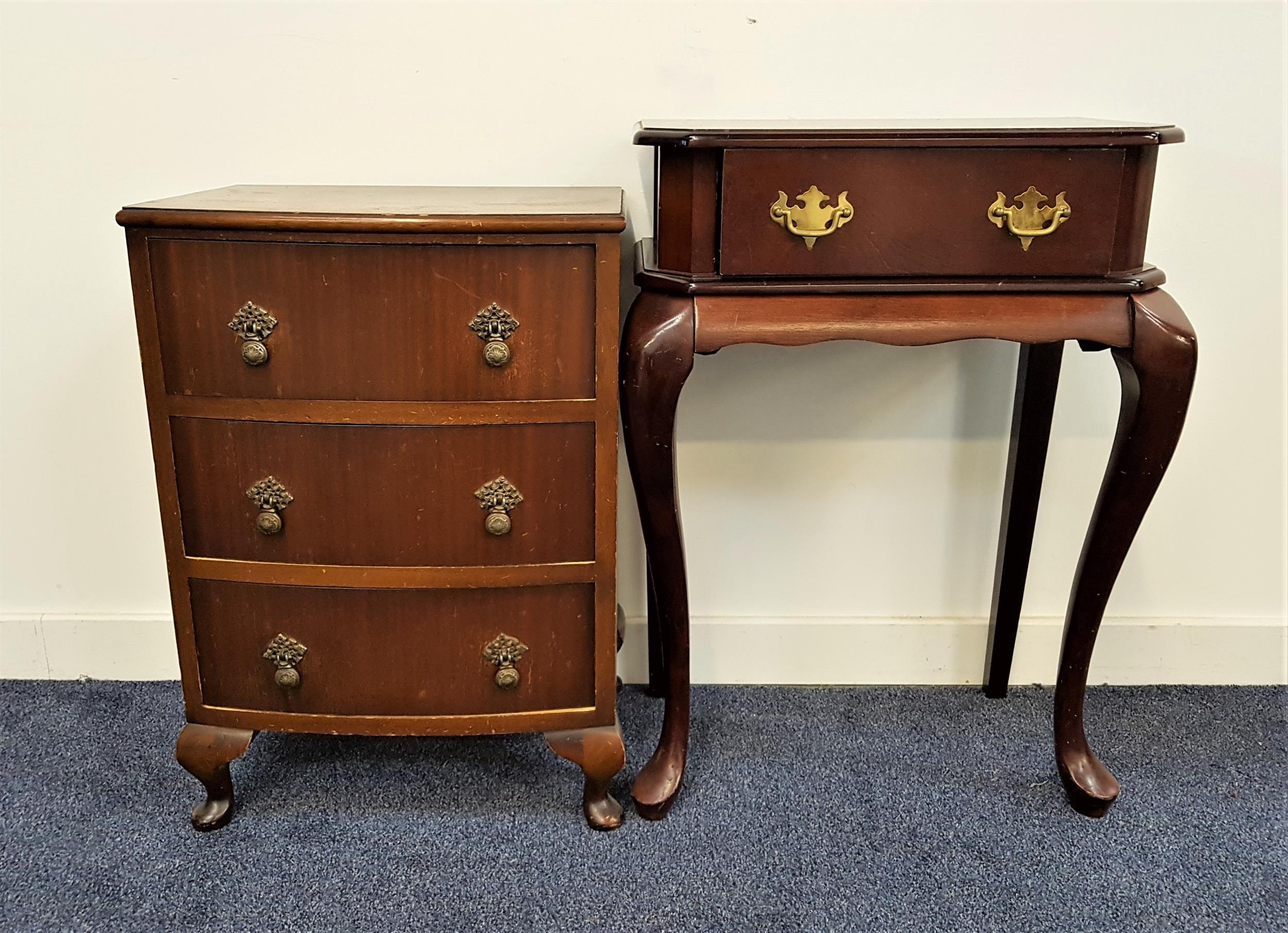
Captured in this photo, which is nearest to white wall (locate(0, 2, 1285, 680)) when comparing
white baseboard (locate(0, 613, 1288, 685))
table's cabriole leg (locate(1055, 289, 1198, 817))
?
white baseboard (locate(0, 613, 1288, 685))

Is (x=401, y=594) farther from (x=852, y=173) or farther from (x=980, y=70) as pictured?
(x=980, y=70)

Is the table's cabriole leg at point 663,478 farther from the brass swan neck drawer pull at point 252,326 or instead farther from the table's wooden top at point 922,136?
the brass swan neck drawer pull at point 252,326

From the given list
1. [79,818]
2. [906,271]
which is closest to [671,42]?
[906,271]

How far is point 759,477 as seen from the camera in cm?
169

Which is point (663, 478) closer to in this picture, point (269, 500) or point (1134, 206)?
point (269, 500)

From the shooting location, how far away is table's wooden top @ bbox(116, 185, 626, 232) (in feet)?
3.65

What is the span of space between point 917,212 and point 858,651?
2.86 feet

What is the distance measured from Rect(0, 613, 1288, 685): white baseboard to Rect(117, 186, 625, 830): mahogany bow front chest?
0.45m

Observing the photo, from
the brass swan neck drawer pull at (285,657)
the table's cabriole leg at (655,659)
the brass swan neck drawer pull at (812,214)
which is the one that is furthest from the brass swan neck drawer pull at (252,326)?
the table's cabriole leg at (655,659)

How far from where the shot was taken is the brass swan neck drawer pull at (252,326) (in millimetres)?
1153

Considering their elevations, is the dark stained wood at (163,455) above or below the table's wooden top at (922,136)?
below

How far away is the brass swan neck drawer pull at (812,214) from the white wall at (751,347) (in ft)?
1.43

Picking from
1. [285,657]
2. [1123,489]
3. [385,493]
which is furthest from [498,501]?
[1123,489]

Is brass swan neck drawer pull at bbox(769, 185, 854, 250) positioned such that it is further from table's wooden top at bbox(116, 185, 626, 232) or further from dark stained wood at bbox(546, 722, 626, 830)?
dark stained wood at bbox(546, 722, 626, 830)
